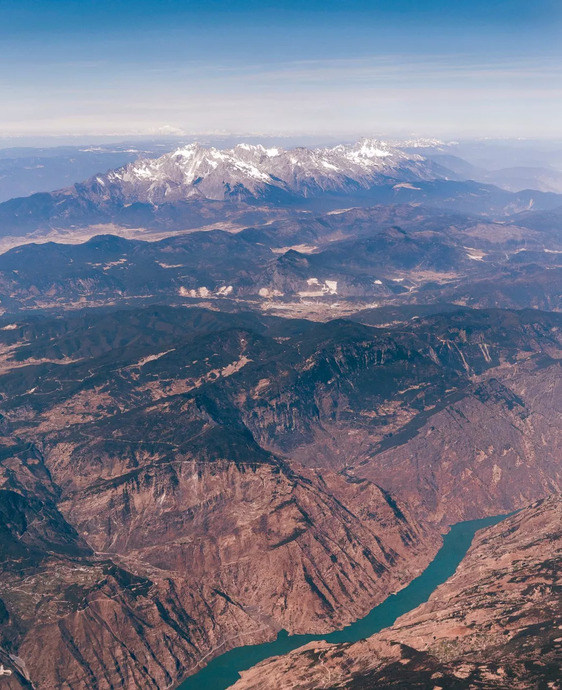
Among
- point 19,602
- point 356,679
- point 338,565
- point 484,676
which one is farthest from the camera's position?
point 338,565

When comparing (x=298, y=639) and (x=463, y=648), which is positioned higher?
(x=463, y=648)

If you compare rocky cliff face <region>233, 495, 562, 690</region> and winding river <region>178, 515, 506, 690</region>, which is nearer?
rocky cliff face <region>233, 495, 562, 690</region>

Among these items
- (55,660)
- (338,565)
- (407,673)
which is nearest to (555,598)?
(407,673)

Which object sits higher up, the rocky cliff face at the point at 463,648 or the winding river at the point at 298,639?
the rocky cliff face at the point at 463,648

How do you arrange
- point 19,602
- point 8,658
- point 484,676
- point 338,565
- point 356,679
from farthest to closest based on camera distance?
point 338,565 → point 19,602 → point 8,658 → point 356,679 → point 484,676

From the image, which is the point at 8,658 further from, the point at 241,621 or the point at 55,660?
the point at 241,621

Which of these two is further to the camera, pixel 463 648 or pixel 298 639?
pixel 298 639

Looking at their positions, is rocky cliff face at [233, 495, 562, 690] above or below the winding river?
above

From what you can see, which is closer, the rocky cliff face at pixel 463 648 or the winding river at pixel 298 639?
the rocky cliff face at pixel 463 648
